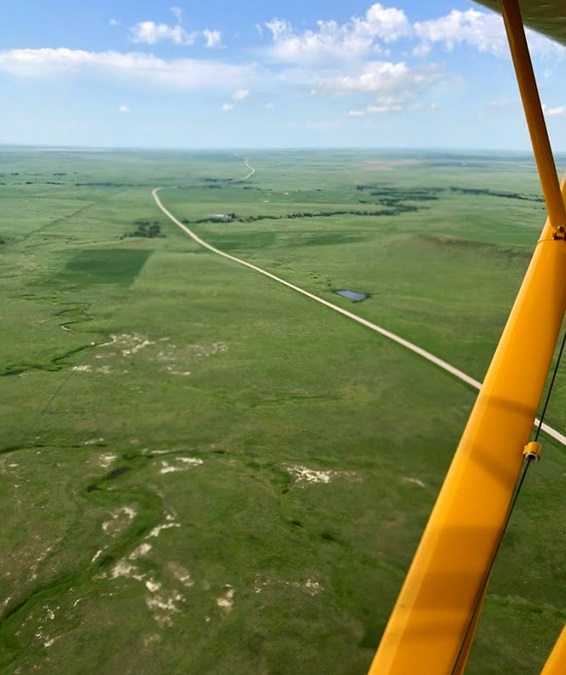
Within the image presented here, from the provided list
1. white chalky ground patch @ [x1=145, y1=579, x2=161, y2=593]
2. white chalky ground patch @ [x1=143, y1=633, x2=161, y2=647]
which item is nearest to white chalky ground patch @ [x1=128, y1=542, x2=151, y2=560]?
white chalky ground patch @ [x1=145, y1=579, x2=161, y2=593]

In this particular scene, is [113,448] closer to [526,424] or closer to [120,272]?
[526,424]

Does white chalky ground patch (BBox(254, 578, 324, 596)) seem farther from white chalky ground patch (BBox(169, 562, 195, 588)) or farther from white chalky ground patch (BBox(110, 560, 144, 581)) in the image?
white chalky ground patch (BBox(110, 560, 144, 581))

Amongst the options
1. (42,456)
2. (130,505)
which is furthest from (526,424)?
(42,456)

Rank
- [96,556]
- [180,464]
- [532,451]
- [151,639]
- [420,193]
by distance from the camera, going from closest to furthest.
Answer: [532,451]
[151,639]
[96,556]
[180,464]
[420,193]

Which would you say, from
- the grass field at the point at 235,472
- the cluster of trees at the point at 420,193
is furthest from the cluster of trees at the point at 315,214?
the grass field at the point at 235,472

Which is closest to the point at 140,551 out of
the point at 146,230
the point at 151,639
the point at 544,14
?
the point at 151,639

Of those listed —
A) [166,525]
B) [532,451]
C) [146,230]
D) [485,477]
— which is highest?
[532,451]

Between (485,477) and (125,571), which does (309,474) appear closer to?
(125,571)
